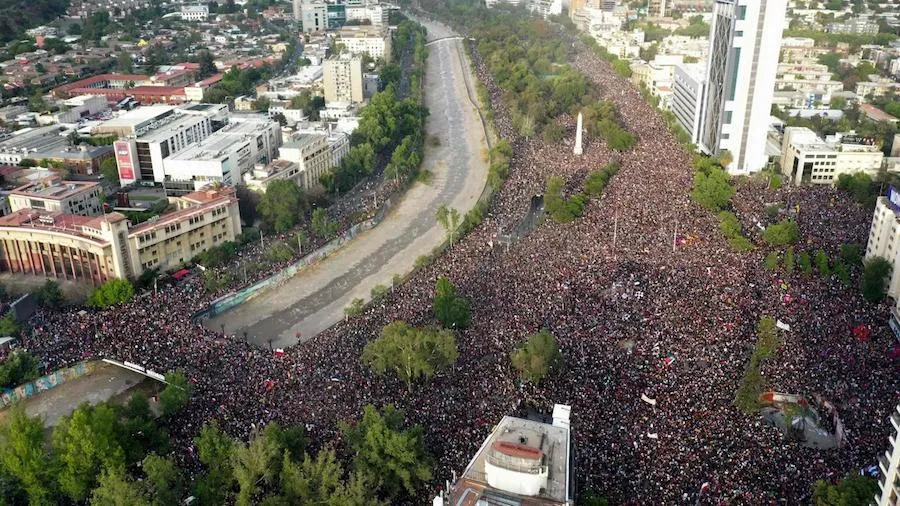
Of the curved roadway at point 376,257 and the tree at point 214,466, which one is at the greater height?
the tree at point 214,466

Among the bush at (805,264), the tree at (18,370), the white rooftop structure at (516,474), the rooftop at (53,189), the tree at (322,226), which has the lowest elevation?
the tree at (322,226)

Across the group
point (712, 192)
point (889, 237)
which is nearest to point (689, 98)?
point (712, 192)

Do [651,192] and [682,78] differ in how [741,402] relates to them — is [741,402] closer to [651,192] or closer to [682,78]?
[651,192]

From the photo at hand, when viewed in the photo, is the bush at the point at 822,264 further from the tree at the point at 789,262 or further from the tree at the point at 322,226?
the tree at the point at 322,226

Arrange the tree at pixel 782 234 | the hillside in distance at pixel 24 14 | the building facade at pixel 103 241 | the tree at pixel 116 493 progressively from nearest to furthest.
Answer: the tree at pixel 116 493, the building facade at pixel 103 241, the tree at pixel 782 234, the hillside in distance at pixel 24 14

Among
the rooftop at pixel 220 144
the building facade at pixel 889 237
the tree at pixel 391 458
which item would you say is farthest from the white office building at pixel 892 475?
the rooftop at pixel 220 144

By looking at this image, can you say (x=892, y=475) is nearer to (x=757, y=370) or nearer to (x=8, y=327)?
(x=757, y=370)

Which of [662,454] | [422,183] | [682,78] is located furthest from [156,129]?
[662,454]
